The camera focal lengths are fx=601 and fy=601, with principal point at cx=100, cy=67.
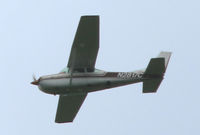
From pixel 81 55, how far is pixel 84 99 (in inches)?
163

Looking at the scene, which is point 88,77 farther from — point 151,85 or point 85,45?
point 151,85

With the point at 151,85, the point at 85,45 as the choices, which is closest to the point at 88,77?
the point at 85,45

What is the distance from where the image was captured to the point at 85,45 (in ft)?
105

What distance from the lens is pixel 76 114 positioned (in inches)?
1444

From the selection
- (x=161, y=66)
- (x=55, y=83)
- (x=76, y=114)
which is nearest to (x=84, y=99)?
(x=76, y=114)

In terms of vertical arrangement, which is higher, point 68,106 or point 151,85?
point 151,85

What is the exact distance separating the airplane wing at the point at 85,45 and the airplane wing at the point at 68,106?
8.73 ft

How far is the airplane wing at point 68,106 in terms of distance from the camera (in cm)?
3581

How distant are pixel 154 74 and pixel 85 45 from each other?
428 cm

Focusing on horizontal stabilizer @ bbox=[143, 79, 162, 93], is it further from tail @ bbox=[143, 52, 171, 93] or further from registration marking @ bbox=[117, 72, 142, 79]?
registration marking @ bbox=[117, 72, 142, 79]

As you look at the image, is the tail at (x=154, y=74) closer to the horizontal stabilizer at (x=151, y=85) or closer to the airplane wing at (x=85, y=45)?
the horizontal stabilizer at (x=151, y=85)

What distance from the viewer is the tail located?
32.6m

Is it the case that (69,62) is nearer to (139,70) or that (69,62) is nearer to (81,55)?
(81,55)

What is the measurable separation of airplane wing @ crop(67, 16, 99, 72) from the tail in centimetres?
306
